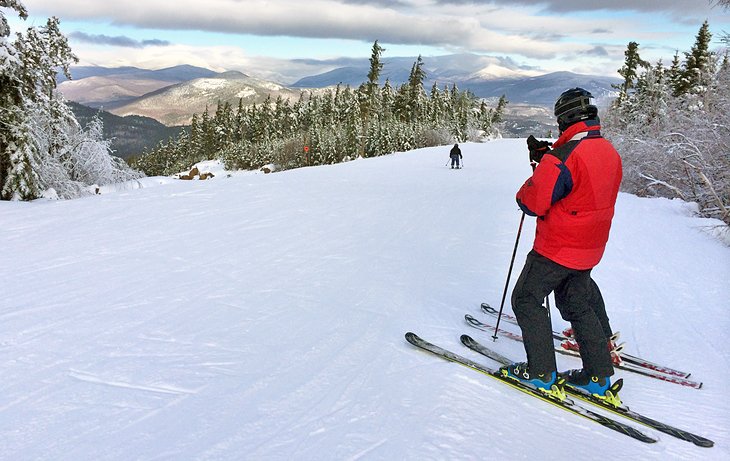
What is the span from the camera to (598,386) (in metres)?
3.37

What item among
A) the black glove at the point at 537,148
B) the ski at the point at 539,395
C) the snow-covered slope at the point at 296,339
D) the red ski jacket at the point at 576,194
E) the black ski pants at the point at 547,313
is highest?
the black glove at the point at 537,148

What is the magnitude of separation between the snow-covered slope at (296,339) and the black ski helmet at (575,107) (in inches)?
83.8

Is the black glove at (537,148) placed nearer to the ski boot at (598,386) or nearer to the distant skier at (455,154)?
the ski boot at (598,386)

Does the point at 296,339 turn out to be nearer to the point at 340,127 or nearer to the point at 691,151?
the point at 691,151

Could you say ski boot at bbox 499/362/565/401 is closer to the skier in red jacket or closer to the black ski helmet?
the skier in red jacket

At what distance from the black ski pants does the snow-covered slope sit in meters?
0.43

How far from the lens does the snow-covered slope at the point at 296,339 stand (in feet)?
9.29

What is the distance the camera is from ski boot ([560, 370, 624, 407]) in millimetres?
3322

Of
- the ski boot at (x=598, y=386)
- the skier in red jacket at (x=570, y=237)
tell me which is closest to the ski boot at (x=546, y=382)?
the skier in red jacket at (x=570, y=237)

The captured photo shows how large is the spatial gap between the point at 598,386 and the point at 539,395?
0.45 metres

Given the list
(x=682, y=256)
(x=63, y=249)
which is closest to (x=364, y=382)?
(x=63, y=249)

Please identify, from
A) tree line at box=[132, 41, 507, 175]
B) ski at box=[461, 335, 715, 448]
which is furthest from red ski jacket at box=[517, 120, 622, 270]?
tree line at box=[132, 41, 507, 175]

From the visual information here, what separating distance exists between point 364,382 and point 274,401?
721mm

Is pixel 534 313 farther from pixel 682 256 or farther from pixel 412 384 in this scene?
pixel 682 256
